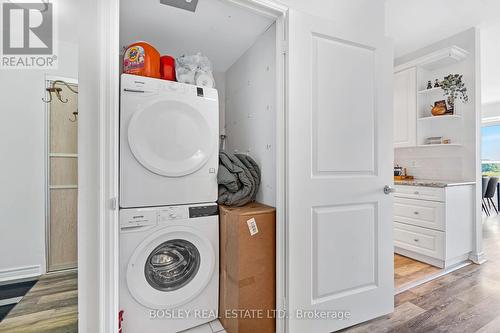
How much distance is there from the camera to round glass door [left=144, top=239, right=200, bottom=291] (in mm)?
1463

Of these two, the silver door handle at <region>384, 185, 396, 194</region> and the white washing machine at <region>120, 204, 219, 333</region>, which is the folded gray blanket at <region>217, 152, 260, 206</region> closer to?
the white washing machine at <region>120, 204, 219, 333</region>

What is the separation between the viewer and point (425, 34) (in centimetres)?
267

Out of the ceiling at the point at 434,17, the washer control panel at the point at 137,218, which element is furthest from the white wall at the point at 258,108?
the ceiling at the point at 434,17

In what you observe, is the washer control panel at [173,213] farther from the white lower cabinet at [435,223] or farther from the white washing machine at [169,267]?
the white lower cabinet at [435,223]

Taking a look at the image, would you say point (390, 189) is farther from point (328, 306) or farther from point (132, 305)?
point (132, 305)

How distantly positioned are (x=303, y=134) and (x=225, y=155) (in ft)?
1.92

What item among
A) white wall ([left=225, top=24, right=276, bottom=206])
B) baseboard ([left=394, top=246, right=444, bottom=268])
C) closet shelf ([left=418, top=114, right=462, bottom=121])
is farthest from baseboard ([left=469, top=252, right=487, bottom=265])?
white wall ([left=225, top=24, right=276, bottom=206])

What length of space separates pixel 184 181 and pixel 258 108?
809 millimetres

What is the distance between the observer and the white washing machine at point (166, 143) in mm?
1348

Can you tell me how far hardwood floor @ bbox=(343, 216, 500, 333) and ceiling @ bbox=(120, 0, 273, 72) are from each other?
220 cm

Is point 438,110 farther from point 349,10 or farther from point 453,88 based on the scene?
point 349,10

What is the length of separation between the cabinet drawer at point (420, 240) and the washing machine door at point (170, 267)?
2270 millimetres

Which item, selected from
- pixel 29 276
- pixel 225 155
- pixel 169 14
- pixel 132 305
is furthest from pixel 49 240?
pixel 169 14
